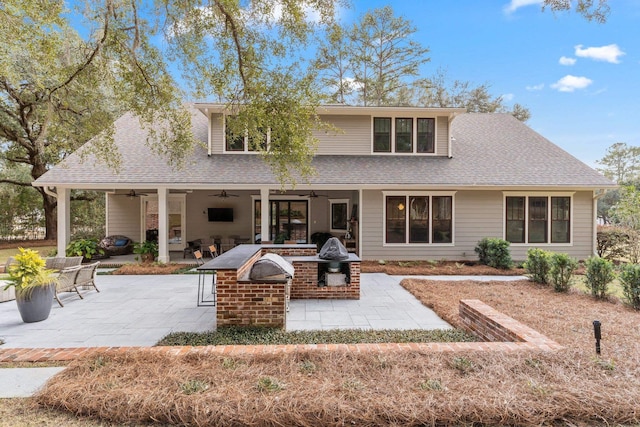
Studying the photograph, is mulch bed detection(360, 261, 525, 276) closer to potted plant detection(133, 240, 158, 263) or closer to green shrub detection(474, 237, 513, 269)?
green shrub detection(474, 237, 513, 269)

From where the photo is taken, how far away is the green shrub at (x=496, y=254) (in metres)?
10.3

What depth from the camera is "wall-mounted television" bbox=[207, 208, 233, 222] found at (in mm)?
13445

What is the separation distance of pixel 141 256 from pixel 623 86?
64.0 ft

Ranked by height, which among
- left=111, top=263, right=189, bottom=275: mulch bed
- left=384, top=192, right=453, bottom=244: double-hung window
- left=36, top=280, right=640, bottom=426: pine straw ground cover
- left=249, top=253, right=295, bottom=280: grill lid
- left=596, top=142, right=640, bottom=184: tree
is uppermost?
left=596, top=142, right=640, bottom=184: tree

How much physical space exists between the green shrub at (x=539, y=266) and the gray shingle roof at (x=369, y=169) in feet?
9.87

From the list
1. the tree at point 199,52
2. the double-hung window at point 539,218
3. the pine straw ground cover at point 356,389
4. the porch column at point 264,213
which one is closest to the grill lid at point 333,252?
the tree at point 199,52

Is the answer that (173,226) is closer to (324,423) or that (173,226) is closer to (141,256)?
(141,256)

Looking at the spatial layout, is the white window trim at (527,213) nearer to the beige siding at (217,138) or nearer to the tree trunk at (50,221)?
the beige siding at (217,138)

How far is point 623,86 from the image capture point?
13141 mm

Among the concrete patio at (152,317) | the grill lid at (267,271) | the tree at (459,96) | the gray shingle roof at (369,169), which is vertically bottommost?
the concrete patio at (152,317)

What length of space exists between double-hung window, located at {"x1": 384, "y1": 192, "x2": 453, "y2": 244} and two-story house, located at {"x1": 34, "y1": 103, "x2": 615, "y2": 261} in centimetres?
3

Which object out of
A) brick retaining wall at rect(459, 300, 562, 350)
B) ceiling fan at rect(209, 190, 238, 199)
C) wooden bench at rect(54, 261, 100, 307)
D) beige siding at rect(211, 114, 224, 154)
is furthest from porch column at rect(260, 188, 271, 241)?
brick retaining wall at rect(459, 300, 562, 350)

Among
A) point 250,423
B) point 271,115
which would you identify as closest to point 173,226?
point 271,115

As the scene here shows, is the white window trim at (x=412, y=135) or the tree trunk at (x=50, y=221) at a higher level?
the white window trim at (x=412, y=135)
